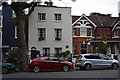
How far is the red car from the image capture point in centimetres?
2283

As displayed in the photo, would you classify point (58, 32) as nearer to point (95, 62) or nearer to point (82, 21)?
point (82, 21)

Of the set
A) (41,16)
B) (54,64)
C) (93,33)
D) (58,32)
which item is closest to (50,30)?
(58,32)

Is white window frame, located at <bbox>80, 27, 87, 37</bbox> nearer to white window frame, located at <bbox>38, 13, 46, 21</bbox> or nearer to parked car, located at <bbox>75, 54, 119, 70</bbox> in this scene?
white window frame, located at <bbox>38, 13, 46, 21</bbox>

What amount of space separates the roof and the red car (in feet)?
61.4

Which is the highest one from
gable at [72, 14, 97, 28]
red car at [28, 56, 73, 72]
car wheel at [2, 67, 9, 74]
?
gable at [72, 14, 97, 28]

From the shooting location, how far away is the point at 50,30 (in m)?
36.8

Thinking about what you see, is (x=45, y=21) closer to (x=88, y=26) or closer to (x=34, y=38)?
(x=34, y=38)

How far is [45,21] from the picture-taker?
36750 mm

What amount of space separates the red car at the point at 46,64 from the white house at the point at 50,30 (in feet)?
41.0

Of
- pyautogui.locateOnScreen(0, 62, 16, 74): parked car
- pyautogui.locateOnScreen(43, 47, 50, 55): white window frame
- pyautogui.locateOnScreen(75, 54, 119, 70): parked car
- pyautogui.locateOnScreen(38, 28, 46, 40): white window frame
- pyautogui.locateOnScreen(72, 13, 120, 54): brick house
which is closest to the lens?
pyautogui.locateOnScreen(0, 62, 16, 74): parked car

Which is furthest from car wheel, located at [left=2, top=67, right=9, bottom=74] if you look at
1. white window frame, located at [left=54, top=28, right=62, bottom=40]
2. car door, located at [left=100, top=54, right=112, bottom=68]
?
white window frame, located at [left=54, top=28, right=62, bottom=40]

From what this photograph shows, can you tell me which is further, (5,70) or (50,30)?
(50,30)

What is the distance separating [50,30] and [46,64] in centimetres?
1425

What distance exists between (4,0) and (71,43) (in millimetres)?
17214
